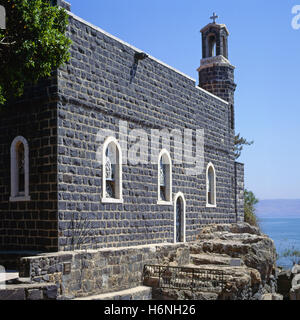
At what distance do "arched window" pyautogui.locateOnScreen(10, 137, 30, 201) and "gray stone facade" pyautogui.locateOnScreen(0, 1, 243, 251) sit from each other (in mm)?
212

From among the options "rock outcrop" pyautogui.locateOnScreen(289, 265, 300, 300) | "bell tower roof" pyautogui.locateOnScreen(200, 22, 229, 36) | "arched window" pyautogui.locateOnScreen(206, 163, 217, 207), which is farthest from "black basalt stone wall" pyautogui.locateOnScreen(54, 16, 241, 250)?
"bell tower roof" pyautogui.locateOnScreen(200, 22, 229, 36)

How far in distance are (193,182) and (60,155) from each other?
8.11 m

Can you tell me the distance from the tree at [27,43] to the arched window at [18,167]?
6.95 ft

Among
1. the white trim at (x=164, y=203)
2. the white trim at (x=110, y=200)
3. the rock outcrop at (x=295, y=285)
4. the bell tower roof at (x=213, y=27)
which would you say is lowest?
the rock outcrop at (x=295, y=285)

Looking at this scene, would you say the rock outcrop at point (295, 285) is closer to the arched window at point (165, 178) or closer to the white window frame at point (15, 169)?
the arched window at point (165, 178)

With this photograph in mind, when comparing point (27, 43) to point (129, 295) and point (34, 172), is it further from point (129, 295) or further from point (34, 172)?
point (129, 295)

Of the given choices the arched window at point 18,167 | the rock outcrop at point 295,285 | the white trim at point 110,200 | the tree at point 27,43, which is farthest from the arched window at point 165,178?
the tree at point 27,43

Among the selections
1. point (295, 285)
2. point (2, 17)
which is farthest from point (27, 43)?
point (295, 285)

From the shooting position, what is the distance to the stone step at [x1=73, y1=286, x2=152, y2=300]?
12208 millimetres

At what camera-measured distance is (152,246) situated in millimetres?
14914

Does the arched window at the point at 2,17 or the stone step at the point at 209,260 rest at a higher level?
the arched window at the point at 2,17

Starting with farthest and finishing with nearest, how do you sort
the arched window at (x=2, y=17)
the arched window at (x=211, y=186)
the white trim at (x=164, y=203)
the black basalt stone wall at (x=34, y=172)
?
1. the arched window at (x=211, y=186)
2. the white trim at (x=164, y=203)
3. the black basalt stone wall at (x=34, y=172)
4. the arched window at (x=2, y=17)

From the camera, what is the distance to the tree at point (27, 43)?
11.2 meters

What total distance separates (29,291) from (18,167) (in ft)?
15.7
